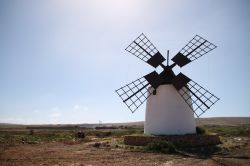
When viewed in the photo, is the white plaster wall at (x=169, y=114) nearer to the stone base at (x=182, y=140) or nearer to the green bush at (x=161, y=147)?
the stone base at (x=182, y=140)

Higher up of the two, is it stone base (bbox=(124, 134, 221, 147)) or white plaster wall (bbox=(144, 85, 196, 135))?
white plaster wall (bbox=(144, 85, 196, 135))

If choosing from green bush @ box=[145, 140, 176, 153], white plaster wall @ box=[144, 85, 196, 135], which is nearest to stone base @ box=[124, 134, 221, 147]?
green bush @ box=[145, 140, 176, 153]

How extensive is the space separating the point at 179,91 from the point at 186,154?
6800mm

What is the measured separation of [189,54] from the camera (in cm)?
2480

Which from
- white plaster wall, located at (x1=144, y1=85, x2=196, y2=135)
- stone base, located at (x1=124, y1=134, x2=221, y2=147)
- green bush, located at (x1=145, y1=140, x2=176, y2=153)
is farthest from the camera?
white plaster wall, located at (x1=144, y1=85, x2=196, y2=135)

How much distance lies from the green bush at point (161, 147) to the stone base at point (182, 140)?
132 cm

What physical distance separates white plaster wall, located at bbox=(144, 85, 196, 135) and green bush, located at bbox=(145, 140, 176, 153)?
3.50 m

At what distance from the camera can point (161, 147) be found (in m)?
19.4

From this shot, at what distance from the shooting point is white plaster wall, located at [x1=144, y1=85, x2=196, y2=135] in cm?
2328

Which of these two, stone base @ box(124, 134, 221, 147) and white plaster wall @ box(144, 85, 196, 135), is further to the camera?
white plaster wall @ box(144, 85, 196, 135)

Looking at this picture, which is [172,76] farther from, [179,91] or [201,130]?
[201,130]

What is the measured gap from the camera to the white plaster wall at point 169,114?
23.3 metres

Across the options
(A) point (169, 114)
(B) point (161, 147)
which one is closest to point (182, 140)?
(B) point (161, 147)

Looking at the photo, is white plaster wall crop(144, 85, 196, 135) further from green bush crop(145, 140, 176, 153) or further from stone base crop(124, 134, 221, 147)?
green bush crop(145, 140, 176, 153)
